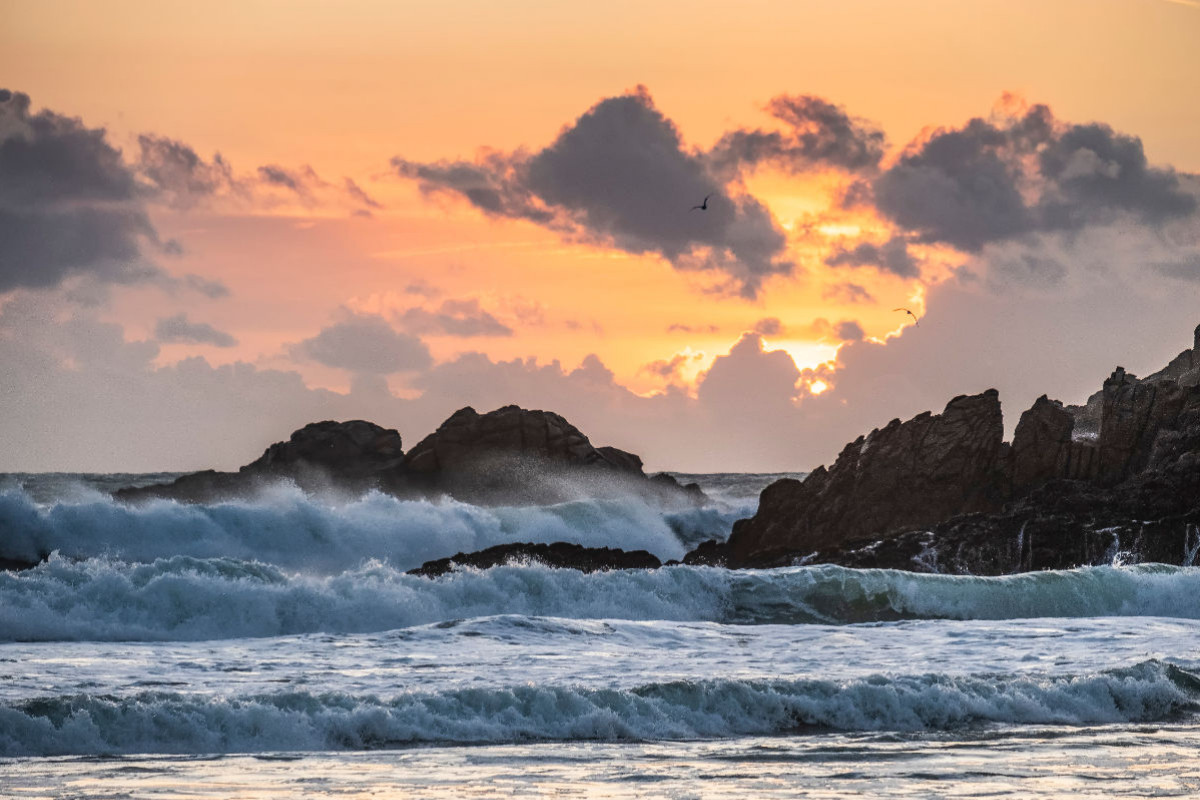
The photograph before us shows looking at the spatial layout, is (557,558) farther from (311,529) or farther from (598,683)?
(598,683)

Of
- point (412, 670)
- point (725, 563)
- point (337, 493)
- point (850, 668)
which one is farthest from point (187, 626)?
point (337, 493)

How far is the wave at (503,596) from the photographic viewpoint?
24.3m

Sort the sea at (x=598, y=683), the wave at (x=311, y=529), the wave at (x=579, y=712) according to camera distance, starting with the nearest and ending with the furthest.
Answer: the sea at (x=598, y=683) → the wave at (x=579, y=712) → the wave at (x=311, y=529)

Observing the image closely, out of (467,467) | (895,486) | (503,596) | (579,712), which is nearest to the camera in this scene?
(579,712)

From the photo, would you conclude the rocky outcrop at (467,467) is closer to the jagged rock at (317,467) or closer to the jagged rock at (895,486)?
the jagged rock at (317,467)

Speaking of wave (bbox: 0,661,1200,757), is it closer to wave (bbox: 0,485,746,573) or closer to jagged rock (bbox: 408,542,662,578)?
jagged rock (bbox: 408,542,662,578)

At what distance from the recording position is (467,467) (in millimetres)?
60438

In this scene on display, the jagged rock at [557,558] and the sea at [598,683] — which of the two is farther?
the jagged rock at [557,558]

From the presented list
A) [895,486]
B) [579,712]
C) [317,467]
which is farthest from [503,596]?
[317,467]

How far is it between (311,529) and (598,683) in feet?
104

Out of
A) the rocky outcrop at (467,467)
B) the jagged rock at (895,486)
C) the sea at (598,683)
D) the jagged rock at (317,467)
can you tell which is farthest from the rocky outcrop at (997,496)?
the jagged rock at (317,467)

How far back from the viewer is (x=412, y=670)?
63.7 ft

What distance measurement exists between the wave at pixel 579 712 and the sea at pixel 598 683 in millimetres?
32

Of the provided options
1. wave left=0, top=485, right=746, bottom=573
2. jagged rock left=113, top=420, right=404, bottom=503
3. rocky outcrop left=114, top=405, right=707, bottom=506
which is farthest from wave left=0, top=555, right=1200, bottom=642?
jagged rock left=113, top=420, right=404, bottom=503
